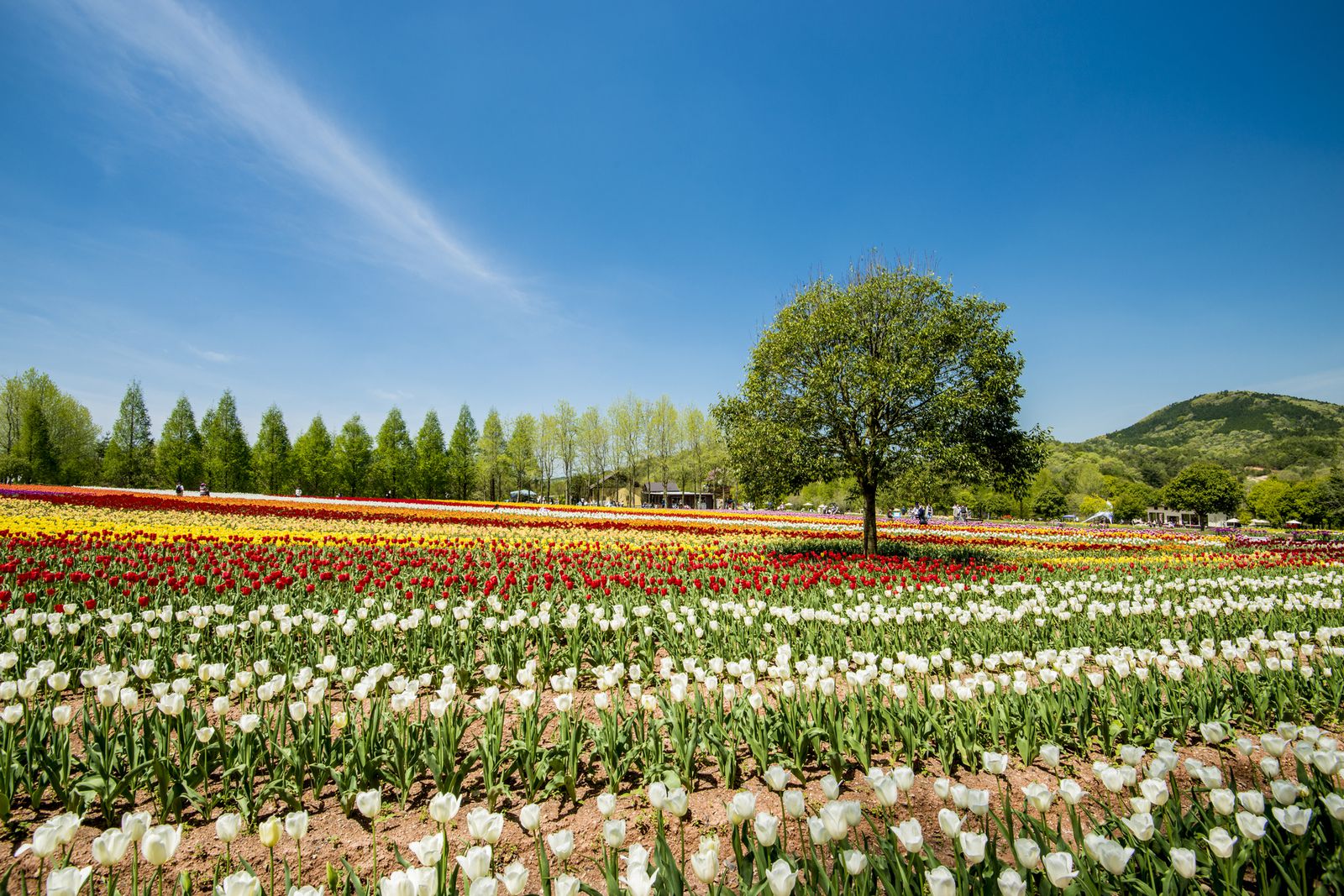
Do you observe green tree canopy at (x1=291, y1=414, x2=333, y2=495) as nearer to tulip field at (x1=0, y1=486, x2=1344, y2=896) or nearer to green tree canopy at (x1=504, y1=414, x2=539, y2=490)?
green tree canopy at (x1=504, y1=414, x2=539, y2=490)

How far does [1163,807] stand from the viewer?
2.87 m

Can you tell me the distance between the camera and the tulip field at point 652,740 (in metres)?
2.40

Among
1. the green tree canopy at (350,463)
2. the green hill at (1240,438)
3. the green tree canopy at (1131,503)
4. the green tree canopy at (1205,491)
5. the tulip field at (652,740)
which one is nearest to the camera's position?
the tulip field at (652,740)

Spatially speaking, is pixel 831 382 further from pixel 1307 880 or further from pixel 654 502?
pixel 654 502

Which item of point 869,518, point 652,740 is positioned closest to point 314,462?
point 869,518

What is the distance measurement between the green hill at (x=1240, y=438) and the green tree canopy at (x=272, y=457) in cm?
12630

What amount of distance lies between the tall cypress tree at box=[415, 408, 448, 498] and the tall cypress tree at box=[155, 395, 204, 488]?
725 inches

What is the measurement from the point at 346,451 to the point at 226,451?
418 inches

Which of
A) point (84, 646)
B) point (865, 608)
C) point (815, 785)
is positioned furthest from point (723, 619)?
point (84, 646)

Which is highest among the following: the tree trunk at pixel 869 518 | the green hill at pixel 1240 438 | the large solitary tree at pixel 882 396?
the green hill at pixel 1240 438

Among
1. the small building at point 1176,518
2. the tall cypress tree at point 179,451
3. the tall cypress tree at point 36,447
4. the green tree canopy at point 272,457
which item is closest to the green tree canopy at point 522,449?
the green tree canopy at point 272,457

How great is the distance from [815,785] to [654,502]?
82143 mm

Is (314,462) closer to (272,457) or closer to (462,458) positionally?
(272,457)

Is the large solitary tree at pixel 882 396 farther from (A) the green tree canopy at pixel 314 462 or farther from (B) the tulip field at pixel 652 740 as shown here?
(A) the green tree canopy at pixel 314 462
